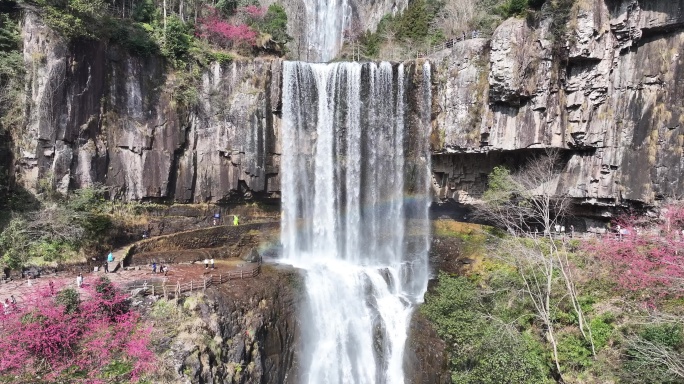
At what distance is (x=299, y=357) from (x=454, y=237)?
47.3 ft

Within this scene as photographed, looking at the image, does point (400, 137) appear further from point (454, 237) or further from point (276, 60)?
point (276, 60)

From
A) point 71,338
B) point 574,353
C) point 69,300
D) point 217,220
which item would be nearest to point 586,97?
point 574,353

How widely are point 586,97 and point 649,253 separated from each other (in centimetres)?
885

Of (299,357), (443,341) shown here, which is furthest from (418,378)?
(299,357)

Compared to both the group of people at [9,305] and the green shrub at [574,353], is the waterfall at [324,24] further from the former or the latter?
the green shrub at [574,353]

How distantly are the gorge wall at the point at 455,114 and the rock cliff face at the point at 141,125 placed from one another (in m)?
0.07

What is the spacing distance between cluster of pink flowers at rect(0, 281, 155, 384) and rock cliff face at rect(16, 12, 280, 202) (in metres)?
10.1

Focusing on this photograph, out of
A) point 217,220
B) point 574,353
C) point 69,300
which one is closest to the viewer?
point 69,300

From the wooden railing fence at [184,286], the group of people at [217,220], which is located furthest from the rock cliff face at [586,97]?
the wooden railing fence at [184,286]

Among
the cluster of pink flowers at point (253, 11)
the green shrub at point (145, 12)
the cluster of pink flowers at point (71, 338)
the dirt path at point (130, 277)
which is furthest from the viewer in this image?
the cluster of pink flowers at point (253, 11)

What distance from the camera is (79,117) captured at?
22156 millimetres

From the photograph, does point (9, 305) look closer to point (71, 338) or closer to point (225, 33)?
point (71, 338)

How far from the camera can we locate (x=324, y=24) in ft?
154

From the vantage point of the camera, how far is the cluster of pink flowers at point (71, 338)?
40.4 feet
